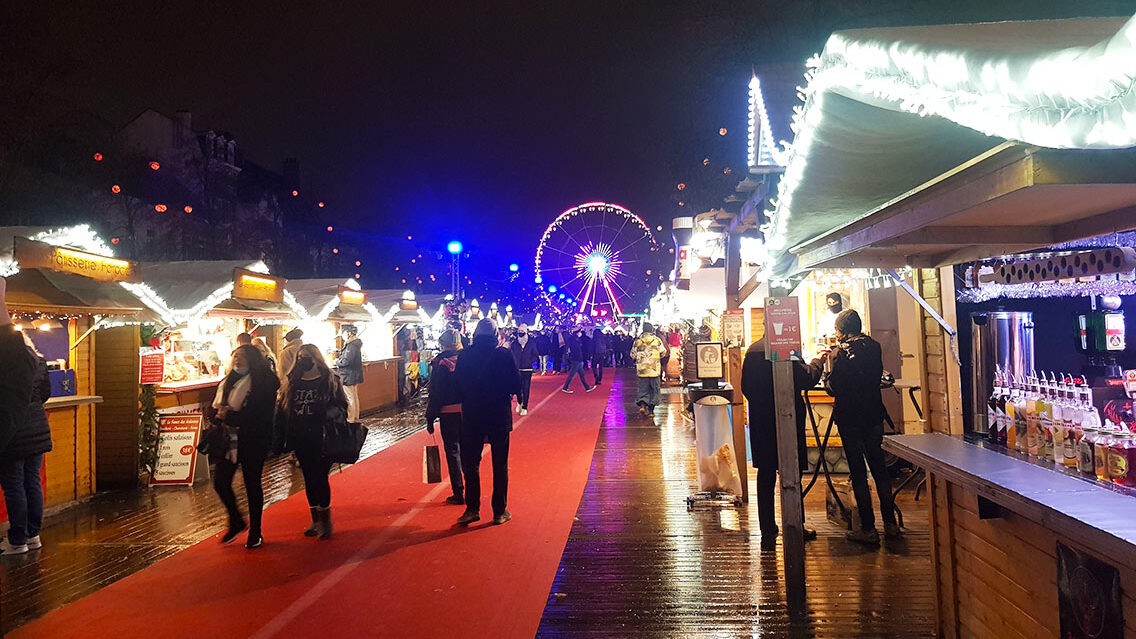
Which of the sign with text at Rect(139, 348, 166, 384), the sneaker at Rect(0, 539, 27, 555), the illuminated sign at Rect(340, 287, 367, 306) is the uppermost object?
the illuminated sign at Rect(340, 287, 367, 306)

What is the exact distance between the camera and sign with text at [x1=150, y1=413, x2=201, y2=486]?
8.95m

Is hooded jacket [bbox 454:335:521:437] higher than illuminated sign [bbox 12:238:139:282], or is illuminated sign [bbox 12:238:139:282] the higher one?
illuminated sign [bbox 12:238:139:282]

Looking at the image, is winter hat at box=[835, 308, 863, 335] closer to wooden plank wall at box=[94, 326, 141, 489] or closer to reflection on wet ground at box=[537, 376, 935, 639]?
reflection on wet ground at box=[537, 376, 935, 639]

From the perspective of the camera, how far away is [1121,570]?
2.58m

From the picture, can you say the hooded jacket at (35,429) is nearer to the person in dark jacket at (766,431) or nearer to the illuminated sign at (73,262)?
the illuminated sign at (73,262)

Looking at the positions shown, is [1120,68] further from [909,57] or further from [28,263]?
[28,263]

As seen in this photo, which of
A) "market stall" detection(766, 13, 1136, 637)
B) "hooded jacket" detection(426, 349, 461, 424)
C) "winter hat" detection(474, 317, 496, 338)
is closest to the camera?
"market stall" detection(766, 13, 1136, 637)

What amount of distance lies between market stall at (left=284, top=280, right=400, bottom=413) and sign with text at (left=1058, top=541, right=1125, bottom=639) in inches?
530

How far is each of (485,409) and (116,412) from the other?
5342mm

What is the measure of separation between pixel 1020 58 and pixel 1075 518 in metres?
1.62

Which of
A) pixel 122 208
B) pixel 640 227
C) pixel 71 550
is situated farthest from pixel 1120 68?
pixel 640 227

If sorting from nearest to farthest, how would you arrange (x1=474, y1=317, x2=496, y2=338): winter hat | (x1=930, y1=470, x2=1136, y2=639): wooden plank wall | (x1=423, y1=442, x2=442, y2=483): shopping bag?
(x1=930, y1=470, x2=1136, y2=639): wooden plank wall
(x1=474, y1=317, x2=496, y2=338): winter hat
(x1=423, y1=442, x2=442, y2=483): shopping bag

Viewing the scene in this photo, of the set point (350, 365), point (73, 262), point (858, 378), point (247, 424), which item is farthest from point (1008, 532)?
point (350, 365)

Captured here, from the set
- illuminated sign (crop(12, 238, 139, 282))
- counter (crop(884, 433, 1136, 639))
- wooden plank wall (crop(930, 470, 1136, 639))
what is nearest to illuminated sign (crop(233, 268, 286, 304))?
illuminated sign (crop(12, 238, 139, 282))
